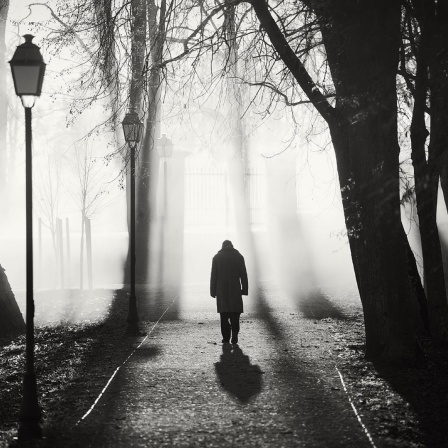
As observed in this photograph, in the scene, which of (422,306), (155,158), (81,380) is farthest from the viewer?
(155,158)

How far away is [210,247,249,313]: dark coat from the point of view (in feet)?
42.4

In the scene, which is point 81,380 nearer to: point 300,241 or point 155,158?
point 155,158

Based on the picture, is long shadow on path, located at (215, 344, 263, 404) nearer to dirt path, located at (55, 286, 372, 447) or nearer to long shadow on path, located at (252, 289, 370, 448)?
dirt path, located at (55, 286, 372, 447)

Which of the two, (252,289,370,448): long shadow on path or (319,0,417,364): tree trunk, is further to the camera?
(319,0,417,364): tree trunk

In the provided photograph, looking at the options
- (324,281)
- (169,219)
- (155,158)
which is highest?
(155,158)

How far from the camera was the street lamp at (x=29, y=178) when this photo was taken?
24.0 ft

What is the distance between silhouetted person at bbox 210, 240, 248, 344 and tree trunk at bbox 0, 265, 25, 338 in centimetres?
399

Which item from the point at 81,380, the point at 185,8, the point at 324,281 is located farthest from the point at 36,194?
the point at 81,380

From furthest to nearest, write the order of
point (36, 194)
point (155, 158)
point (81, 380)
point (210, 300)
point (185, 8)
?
point (36, 194)
point (155, 158)
point (210, 300)
point (185, 8)
point (81, 380)

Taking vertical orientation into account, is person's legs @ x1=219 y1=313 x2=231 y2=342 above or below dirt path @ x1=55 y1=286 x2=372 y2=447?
above

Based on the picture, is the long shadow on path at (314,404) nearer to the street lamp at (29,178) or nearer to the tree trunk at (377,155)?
the tree trunk at (377,155)

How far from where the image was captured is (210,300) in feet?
70.9

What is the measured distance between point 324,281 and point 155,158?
7.64 metres

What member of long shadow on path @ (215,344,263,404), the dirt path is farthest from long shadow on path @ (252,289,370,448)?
long shadow on path @ (215,344,263,404)
